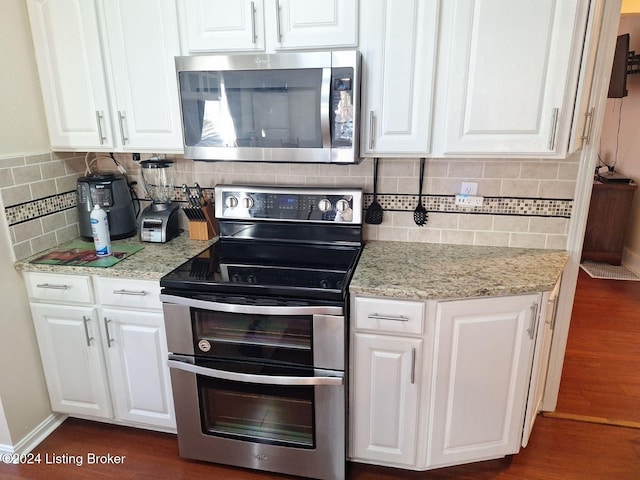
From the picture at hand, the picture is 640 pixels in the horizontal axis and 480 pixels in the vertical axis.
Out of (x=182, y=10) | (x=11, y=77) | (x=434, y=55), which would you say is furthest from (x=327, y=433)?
(x=11, y=77)

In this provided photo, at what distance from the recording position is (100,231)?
2039mm

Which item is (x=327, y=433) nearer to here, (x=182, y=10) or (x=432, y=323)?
(x=432, y=323)

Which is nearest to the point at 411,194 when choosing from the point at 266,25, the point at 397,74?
the point at 397,74

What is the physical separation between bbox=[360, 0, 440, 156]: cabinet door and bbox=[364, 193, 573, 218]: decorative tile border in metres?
0.38

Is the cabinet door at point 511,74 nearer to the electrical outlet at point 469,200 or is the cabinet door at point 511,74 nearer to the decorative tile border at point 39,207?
the electrical outlet at point 469,200

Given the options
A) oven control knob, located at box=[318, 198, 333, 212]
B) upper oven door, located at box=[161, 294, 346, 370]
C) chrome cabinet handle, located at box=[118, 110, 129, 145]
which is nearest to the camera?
upper oven door, located at box=[161, 294, 346, 370]

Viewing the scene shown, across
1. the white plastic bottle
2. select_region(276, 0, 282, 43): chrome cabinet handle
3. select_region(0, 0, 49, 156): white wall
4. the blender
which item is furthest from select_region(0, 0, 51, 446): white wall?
select_region(276, 0, 282, 43): chrome cabinet handle

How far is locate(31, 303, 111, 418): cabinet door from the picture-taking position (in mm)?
2025

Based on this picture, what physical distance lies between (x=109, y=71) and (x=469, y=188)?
1.72m

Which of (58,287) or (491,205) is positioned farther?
(491,205)

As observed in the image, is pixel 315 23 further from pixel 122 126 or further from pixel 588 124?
pixel 588 124

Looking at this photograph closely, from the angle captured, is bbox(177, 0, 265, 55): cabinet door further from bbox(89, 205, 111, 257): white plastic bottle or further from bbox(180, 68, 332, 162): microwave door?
bbox(89, 205, 111, 257): white plastic bottle

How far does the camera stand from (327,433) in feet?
5.89

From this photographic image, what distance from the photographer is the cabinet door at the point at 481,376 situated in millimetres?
1684
